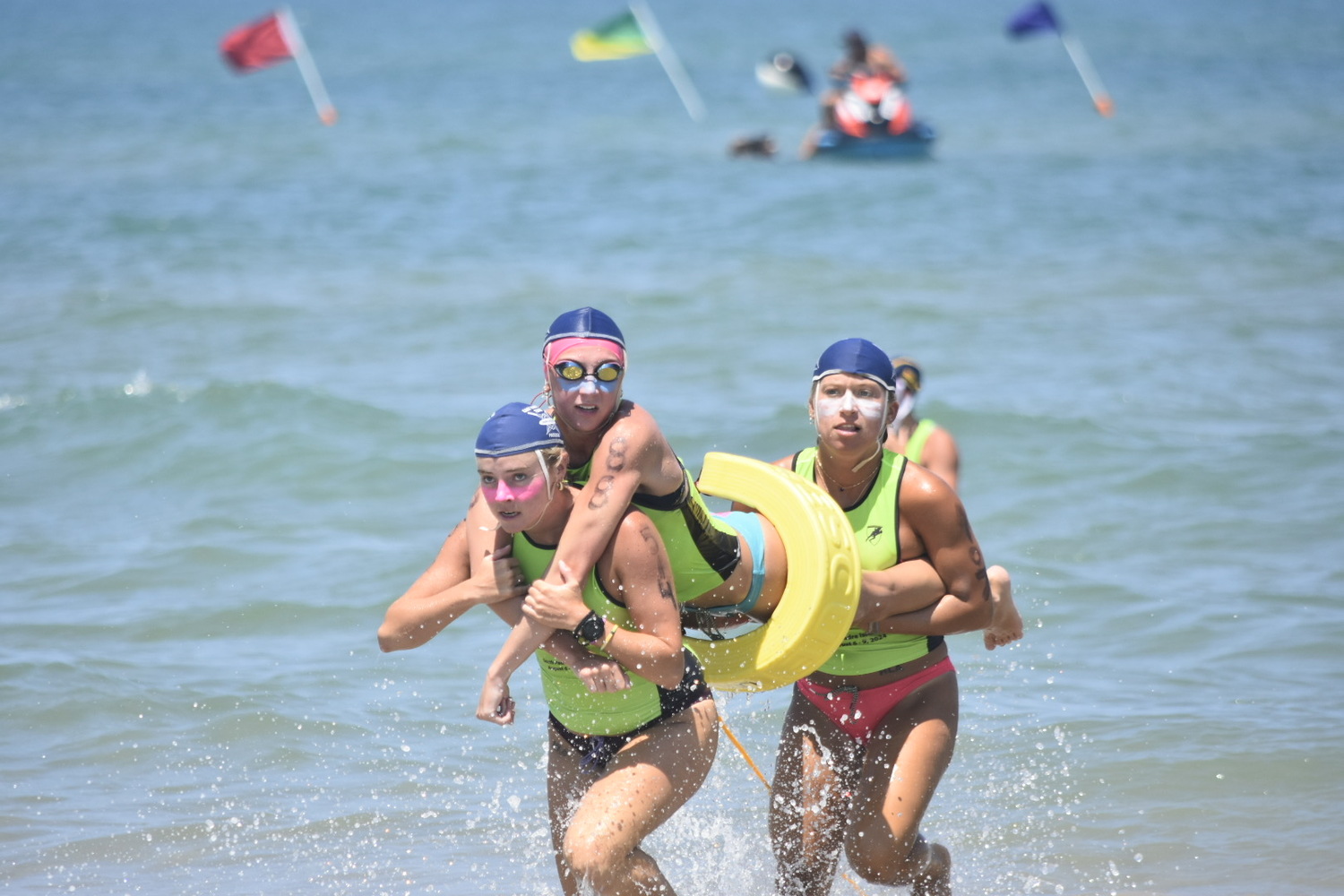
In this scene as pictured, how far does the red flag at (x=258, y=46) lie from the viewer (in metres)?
22.0

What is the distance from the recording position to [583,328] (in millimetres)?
4406

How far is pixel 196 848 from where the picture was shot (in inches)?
233

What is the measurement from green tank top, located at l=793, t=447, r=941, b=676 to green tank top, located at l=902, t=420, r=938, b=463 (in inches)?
86.1

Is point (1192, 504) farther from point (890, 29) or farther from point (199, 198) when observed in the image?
point (890, 29)

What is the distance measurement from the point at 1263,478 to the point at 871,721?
6592mm

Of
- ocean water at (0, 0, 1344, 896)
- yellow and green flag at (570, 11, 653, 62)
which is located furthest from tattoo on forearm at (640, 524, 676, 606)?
yellow and green flag at (570, 11, 653, 62)

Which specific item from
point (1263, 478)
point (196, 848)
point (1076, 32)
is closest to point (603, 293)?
point (1263, 478)

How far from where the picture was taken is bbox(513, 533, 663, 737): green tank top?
4285 millimetres

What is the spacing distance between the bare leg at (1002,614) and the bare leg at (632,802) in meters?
1.12

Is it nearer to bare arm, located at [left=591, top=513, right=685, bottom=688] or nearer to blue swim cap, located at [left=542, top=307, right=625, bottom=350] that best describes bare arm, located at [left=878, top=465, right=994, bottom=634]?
bare arm, located at [left=591, top=513, right=685, bottom=688]

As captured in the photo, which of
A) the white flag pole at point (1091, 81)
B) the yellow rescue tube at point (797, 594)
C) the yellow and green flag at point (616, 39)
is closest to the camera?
the yellow rescue tube at point (797, 594)

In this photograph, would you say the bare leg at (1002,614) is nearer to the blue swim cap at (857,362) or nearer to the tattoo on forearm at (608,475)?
the blue swim cap at (857,362)

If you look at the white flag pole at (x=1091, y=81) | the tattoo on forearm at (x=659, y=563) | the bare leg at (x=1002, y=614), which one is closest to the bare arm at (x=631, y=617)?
the tattoo on forearm at (x=659, y=563)

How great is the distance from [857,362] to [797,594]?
739mm
